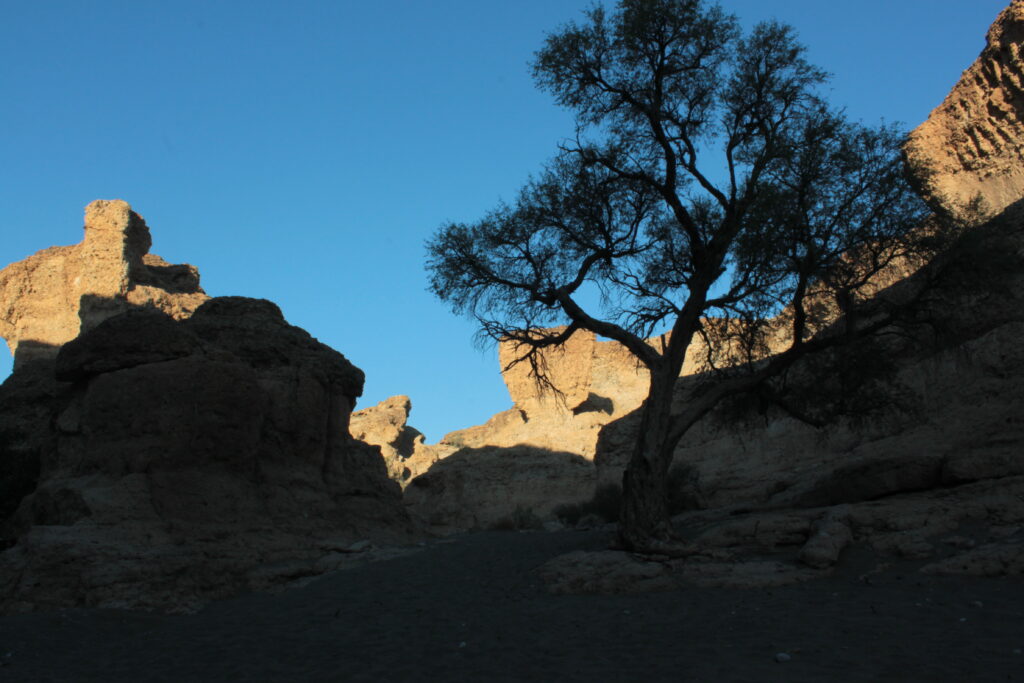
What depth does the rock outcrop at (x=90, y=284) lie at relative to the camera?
3550 cm

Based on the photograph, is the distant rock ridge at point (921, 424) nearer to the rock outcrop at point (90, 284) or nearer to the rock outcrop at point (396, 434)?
the rock outcrop at point (396, 434)

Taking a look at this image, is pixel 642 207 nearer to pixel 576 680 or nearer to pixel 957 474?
pixel 957 474

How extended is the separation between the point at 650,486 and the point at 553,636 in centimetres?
418

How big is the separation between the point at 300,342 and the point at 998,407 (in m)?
13.9

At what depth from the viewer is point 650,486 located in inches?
429

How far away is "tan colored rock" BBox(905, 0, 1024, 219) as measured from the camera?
851 inches

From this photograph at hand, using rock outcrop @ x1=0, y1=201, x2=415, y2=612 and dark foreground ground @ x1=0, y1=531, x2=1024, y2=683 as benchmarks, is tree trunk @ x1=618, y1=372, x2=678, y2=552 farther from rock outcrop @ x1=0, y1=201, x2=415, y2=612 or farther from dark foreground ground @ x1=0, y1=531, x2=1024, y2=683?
rock outcrop @ x1=0, y1=201, x2=415, y2=612

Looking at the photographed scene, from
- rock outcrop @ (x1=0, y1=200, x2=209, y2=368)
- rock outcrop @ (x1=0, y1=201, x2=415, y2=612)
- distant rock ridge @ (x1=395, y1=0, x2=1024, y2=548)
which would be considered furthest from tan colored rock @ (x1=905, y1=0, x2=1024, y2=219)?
rock outcrop @ (x1=0, y1=200, x2=209, y2=368)

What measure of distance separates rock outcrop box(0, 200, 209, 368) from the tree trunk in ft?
92.4

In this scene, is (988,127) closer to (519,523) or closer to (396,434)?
(519,523)

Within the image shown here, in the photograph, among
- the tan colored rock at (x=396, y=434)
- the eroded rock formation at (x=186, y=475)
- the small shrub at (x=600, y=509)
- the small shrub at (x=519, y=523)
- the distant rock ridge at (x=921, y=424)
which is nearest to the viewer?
the eroded rock formation at (x=186, y=475)

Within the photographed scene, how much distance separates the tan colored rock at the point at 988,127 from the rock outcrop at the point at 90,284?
30.9m

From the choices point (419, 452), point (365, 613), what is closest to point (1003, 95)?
point (365, 613)

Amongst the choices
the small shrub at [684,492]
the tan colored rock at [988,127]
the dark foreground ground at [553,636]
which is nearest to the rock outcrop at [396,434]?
the small shrub at [684,492]
